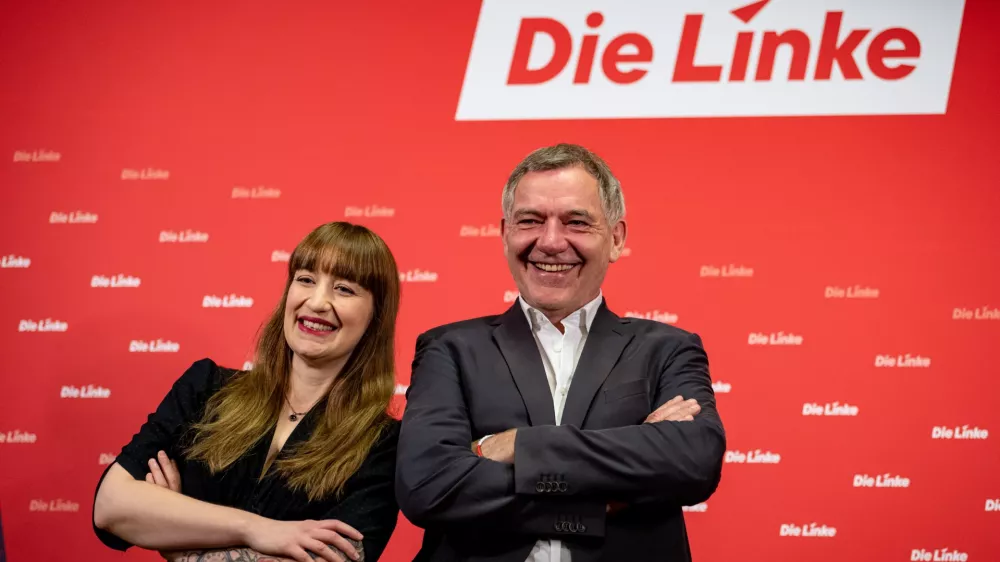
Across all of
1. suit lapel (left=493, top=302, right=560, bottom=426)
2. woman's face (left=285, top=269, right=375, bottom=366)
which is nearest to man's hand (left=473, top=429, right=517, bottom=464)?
suit lapel (left=493, top=302, right=560, bottom=426)

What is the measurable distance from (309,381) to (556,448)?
0.91 m

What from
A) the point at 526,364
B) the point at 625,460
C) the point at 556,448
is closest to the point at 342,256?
the point at 526,364

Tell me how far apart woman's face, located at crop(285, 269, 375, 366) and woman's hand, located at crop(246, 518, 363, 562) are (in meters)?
0.50

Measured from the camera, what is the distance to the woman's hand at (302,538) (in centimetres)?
207

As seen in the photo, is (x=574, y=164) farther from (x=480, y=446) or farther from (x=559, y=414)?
(x=480, y=446)

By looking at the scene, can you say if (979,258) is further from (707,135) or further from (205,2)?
(205,2)

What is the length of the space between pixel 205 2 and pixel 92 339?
1.64 m

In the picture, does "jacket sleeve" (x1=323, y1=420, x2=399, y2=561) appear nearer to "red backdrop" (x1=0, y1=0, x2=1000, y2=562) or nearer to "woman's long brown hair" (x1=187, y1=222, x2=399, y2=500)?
"woman's long brown hair" (x1=187, y1=222, x2=399, y2=500)

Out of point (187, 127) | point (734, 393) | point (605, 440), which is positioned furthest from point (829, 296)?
point (187, 127)

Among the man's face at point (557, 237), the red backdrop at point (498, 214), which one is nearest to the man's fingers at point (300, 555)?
the man's face at point (557, 237)

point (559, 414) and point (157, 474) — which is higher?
point (559, 414)

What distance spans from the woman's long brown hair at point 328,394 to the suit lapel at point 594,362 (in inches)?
23.0

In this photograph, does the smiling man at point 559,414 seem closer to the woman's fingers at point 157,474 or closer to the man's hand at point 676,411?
the man's hand at point 676,411

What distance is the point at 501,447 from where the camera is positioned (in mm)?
1979
